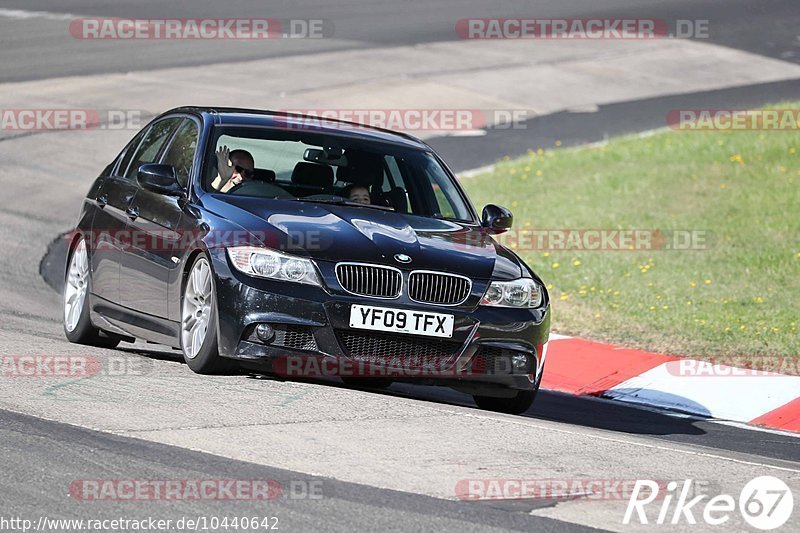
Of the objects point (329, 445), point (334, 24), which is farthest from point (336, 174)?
point (334, 24)

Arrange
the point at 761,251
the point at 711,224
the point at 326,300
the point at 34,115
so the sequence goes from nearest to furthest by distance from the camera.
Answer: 1. the point at 326,300
2. the point at 761,251
3. the point at 711,224
4. the point at 34,115

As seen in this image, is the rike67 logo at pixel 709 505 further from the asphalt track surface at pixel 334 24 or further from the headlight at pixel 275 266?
the asphalt track surface at pixel 334 24

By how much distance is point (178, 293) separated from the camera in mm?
8523

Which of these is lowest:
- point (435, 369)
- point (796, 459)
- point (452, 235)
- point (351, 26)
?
point (796, 459)

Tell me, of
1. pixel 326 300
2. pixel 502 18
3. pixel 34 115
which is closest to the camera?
pixel 326 300

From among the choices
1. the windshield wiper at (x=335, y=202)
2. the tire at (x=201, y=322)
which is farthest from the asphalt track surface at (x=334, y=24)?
the tire at (x=201, y=322)

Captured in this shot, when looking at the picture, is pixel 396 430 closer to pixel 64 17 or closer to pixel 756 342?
pixel 756 342

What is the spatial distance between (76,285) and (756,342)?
539 centimetres

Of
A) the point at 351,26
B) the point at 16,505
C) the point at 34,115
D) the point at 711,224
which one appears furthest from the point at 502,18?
the point at 16,505

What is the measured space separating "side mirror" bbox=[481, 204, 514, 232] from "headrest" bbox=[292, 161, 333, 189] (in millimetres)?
1037

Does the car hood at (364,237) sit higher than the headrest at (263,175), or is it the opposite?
the headrest at (263,175)

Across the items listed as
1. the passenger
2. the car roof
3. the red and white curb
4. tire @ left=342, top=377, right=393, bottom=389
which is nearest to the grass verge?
the red and white curb

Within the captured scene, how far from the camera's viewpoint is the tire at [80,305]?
32.6ft

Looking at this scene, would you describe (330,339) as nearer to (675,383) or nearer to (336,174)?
(336,174)
